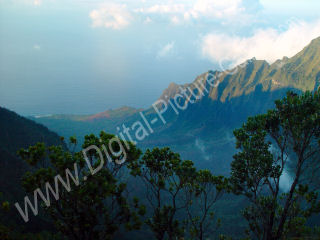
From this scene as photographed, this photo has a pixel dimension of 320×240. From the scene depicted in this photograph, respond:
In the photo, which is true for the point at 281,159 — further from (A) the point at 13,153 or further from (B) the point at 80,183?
(A) the point at 13,153

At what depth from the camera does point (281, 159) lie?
17516 millimetres

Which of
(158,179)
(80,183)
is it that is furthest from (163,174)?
(80,183)

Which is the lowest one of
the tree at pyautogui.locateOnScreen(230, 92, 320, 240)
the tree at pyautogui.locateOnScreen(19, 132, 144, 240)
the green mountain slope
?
the tree at pyautogui.locateOnScreen(230, 92, 320, 240)

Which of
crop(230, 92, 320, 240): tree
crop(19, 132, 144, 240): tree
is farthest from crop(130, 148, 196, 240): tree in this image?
crop(230, 92, 320, 240): tree

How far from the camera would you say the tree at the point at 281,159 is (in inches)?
590

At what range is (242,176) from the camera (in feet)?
59.0

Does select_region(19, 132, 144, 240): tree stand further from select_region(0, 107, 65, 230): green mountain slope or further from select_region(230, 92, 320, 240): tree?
select_region(0, 107, 65, 230): green mountain slope

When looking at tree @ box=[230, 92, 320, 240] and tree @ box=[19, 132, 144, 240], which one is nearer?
tree @ box=[19, 132, 144, 240]

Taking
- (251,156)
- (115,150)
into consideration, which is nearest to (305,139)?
(251,156)

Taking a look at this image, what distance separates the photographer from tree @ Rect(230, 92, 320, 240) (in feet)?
49.2

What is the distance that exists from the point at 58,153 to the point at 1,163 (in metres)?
60.7

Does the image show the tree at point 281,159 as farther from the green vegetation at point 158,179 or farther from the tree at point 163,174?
the tree at point 163,174

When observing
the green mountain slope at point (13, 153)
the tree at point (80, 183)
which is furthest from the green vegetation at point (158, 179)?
the green mountain slope at point (13, 153)

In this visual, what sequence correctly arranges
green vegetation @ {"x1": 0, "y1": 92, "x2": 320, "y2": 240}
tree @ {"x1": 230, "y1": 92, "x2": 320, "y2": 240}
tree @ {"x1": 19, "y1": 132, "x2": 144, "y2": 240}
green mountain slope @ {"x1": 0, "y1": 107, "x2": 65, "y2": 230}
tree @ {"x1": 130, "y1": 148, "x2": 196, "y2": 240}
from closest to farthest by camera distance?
→ tree @ {"x1": 19, "y1": 132, "x2": 144, "y2": 240}
green vegetation @ {"x1": 0, "y1": 92, "x2": 320, "y2": 240}
tree @ {"x1": 230, "y1": 92, "x2": 320, "y2": 240}
tree @ {"x1": 130, "y1": 148, "x2": 196, "y2": 240}
green mountain slope @ {"x1": 0, "y1": 107, "x2": 65, "y2": 230}
